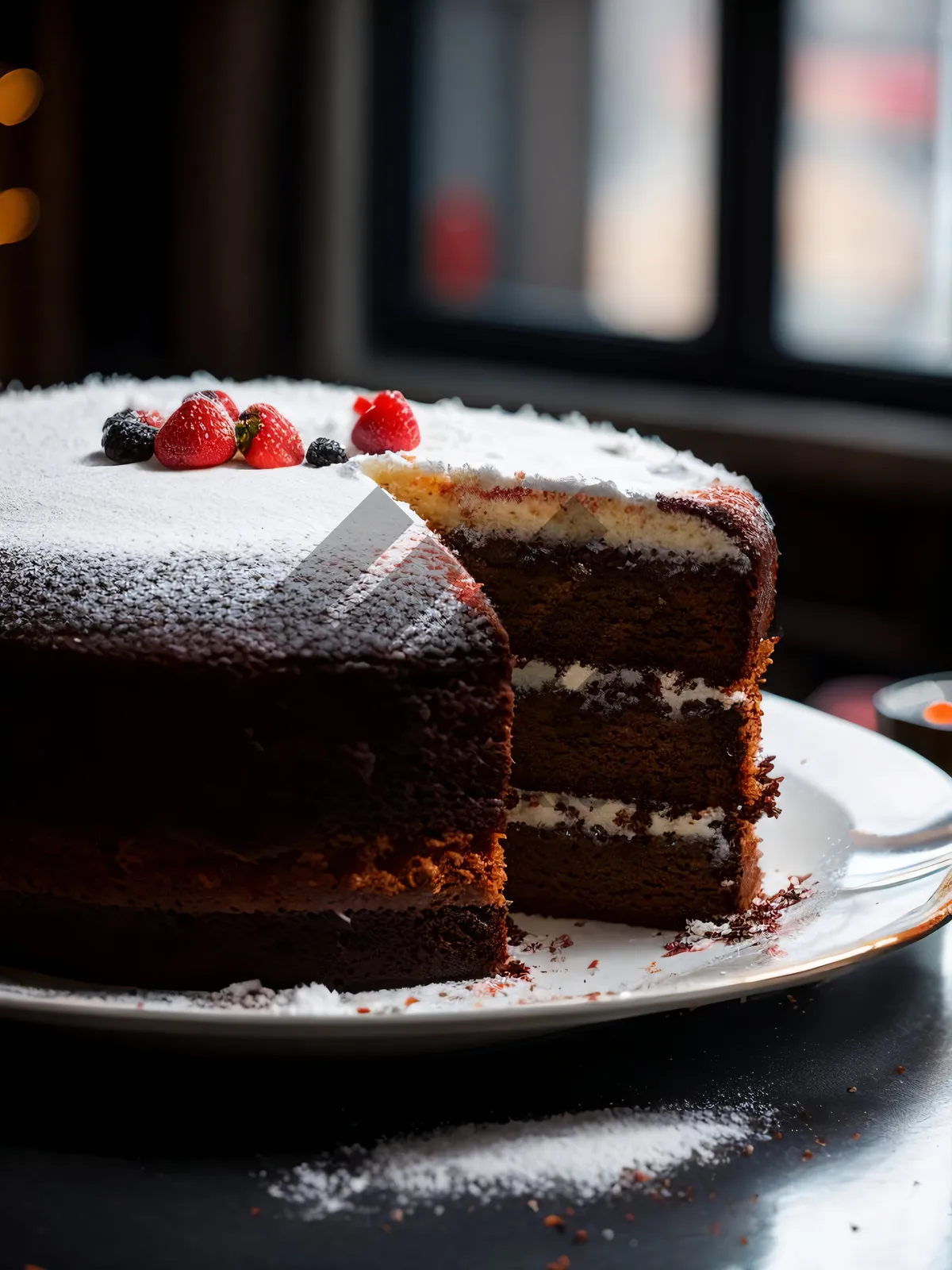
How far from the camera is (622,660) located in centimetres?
254

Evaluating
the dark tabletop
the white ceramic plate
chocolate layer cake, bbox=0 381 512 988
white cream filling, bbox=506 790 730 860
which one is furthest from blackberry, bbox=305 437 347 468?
the dark tabletop

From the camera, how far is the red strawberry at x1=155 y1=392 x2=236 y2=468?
8.05 feet

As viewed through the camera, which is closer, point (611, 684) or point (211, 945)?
point (211, 945)

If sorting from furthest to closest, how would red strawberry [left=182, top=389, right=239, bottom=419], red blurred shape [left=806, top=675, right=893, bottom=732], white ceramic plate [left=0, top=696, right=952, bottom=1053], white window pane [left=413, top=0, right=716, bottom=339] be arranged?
white window pane [left=413, top=0, right=716, bottom=339] < red blurred shape [left=806, top=675, right=893, bottom=732] < red strawberry [left=182, top=389, right=239, bottom=419] < white ceramic plate [left=0, top=696, right=952, bottom=1053]

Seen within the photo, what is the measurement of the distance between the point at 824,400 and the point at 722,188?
815 mm

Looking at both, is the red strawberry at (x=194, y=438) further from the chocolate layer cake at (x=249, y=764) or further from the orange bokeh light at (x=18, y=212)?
the orange bokeh light at (x=18, y=212)

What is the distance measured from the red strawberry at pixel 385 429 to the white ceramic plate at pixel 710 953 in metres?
0.83

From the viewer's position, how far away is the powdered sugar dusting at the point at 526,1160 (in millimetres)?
1653

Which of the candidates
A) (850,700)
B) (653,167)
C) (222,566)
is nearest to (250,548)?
(222,566)

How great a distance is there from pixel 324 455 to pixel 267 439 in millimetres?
101

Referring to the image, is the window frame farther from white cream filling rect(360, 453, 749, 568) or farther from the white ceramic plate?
white cream filling rect(360, 453, 749, 568)

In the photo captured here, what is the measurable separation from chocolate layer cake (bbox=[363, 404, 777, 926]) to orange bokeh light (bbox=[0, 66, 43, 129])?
14.1ft

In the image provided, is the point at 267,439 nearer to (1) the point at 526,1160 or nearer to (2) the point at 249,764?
(2) the point at 249,764

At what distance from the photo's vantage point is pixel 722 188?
5305 mm
